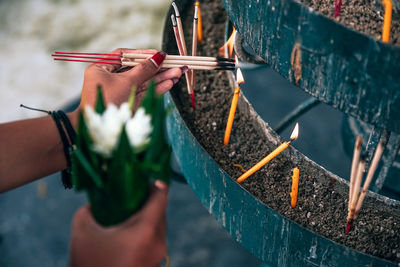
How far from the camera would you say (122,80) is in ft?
3.71

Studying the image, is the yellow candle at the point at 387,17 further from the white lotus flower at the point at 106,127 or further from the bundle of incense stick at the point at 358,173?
the white lotus flower at the point at 106,127

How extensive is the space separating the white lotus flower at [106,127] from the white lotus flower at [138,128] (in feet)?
0.05

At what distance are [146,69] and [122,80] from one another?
7 centimetres

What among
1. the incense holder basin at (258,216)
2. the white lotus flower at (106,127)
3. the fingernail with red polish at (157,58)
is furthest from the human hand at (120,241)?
the fingernail with red polish at (157,58)

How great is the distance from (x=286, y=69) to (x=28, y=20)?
3.08 meters

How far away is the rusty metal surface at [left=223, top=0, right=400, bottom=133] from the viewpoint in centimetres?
82

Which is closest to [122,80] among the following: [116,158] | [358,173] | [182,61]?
[182,61]

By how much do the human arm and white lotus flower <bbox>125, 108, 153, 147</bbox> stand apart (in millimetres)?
391

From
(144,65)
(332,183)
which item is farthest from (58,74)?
(332,183)

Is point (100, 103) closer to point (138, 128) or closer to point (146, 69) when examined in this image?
point (138, 128)

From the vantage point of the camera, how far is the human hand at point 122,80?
1.11 metres

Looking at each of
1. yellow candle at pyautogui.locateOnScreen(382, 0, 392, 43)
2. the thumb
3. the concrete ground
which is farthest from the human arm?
the concrete ground

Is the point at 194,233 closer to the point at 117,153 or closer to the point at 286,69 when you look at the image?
the point at 286,69

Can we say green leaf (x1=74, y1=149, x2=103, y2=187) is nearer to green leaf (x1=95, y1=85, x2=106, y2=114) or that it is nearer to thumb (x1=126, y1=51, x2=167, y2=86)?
green leaf (x1=95, y1=85, x2=106, y2=114)
